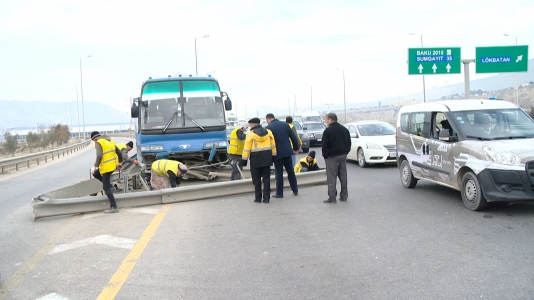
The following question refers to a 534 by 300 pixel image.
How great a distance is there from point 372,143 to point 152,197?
8.45m

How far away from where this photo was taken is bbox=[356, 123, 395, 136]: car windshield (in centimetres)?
1733

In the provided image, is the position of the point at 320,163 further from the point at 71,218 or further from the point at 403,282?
the point at 403,282

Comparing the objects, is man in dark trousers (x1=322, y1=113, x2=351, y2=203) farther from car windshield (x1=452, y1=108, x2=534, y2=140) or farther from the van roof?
car windshield (x1=452, y1=108, x2=534, y2=140)

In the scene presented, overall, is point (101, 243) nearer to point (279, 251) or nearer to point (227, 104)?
point (279, 251)

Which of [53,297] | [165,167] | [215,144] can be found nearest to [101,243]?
[53,297]

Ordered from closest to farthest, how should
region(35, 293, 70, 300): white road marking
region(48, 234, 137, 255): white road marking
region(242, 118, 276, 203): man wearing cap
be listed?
region(35, 293, 70, 300): white road marking
region(48, 234, 137, 255): white road marking
region(242, 118, 276, 203): man wearing cap

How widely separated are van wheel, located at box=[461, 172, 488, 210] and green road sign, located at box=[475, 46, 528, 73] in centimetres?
1940

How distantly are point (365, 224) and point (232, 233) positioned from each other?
6.70 ft

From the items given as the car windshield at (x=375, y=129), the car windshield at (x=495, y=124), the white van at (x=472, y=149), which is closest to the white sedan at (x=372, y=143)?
the car windshield at (x=375, y=129)

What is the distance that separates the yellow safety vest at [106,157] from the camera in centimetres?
950

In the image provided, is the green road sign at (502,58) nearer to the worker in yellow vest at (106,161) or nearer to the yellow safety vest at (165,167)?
the yellow safety vest at (165,167)

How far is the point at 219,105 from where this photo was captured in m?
13.7

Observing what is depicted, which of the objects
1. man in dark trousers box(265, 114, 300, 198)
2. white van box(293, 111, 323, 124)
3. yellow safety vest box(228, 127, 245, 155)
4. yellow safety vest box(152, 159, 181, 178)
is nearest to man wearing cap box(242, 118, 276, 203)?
man in dark trousers box(265, 114, 300, 198)

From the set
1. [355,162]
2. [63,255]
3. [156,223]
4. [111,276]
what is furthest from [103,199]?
[355,162]
